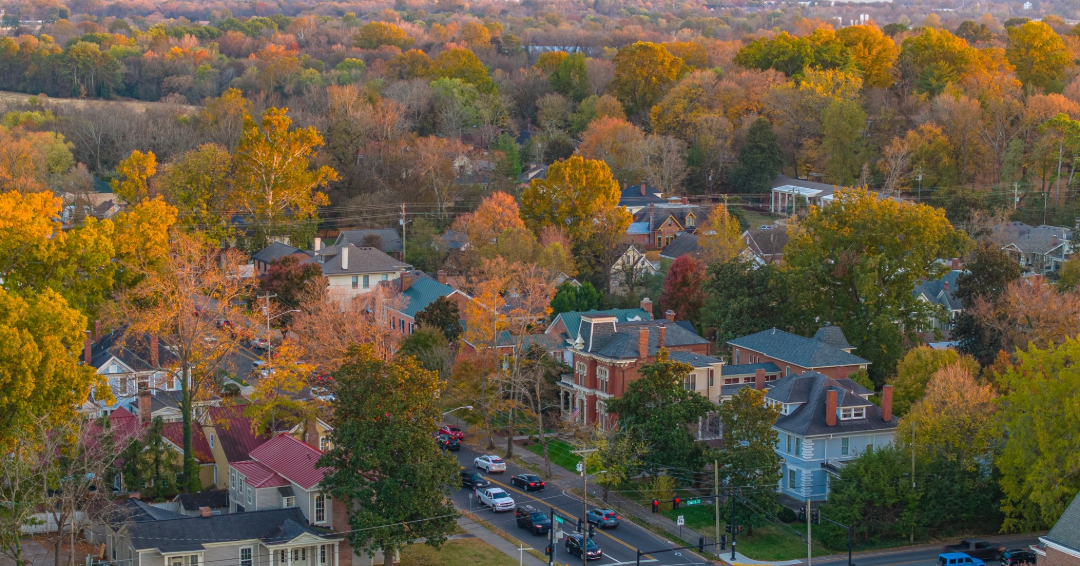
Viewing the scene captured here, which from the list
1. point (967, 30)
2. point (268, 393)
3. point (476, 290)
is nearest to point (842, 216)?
point (476, 290)

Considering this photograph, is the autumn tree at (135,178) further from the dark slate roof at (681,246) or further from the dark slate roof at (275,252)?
the dark slate roof at (681,246)

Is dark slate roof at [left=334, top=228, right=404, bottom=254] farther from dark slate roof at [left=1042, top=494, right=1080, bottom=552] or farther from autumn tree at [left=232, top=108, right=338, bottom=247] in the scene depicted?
dark slate roof at [left=1042, top=494, right=1080, bottom=552]

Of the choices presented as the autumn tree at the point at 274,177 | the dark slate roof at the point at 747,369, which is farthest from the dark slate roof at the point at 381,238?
the dark slate roof at the point at 747,369

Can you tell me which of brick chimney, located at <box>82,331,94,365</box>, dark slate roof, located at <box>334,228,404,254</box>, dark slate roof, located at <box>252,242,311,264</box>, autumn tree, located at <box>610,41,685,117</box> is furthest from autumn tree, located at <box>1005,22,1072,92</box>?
brick chimney, located at <box>82,331,94,365</box>

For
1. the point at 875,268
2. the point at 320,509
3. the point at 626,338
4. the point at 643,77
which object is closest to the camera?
the point at 320,509

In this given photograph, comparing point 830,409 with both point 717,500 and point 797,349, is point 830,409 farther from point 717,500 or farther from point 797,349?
point 797,349

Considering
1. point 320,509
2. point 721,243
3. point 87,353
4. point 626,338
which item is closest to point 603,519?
point 320,509

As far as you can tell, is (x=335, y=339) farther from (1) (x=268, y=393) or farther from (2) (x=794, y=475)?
(2) (x=794, y=475)
